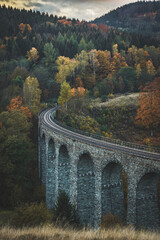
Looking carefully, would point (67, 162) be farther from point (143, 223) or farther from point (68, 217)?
point (143, 223)

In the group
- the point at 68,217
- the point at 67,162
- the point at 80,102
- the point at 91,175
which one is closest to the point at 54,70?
the point at 80,102

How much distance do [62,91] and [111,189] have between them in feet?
143

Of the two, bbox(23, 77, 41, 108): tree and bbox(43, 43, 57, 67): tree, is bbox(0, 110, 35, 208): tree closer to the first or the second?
bbox(23, 77, 41, 108): tree

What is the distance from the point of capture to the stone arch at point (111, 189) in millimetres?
27172

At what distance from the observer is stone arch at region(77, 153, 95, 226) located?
102ft

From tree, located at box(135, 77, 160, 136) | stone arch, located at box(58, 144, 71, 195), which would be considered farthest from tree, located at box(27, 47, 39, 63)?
stone arch, located at box(58, 144, 71, 195)

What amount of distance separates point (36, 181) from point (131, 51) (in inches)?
3350

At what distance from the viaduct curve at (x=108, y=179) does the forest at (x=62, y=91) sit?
10.2 metres

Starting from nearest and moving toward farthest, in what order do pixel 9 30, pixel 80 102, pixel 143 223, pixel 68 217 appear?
pixel 143 223 → pixel 68 217 → pixel 80 102 → pixel 9 30

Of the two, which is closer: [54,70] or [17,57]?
[54,70]

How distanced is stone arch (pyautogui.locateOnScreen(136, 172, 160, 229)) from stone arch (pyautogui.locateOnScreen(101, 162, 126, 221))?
196 inches

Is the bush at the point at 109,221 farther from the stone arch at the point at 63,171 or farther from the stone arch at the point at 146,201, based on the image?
the stone arch at the point at 63,171

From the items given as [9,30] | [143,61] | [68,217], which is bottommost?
[68,217]

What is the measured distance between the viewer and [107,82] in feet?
276
